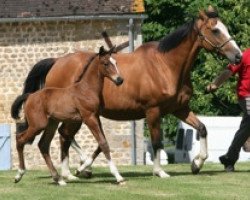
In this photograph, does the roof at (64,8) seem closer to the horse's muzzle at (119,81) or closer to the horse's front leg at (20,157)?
the horse's front leg at (20,157)

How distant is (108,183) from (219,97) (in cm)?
1892

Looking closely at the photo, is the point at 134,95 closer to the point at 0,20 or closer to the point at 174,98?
the point at 174,98

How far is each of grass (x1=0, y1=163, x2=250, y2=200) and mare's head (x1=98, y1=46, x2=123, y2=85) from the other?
146cm

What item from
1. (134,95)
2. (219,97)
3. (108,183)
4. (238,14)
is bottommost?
(219,97)

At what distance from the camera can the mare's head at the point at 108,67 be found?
40.5 ft


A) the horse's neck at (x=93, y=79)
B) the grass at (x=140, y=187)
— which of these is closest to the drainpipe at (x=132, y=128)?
the grass at (x=140, y=187)

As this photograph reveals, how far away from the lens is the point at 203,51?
30219 millimetres

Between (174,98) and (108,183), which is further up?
(174,98)

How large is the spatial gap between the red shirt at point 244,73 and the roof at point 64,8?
1216cm

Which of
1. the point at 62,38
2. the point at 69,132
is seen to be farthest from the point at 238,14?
the point at 69,132

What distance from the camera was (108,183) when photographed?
41.1 feet

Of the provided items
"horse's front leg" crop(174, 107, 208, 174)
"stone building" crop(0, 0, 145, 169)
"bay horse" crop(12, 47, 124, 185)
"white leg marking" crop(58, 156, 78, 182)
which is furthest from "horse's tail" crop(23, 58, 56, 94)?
"stone building" crop(0, 0, 145, 169)

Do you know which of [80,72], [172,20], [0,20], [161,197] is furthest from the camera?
[172,20]

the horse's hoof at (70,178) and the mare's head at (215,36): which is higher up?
the mare's head at (215,36)
